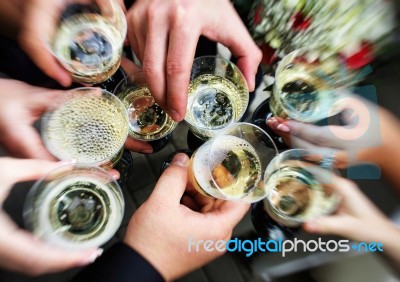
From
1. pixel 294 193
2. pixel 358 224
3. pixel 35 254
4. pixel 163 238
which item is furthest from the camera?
pixel 294 193

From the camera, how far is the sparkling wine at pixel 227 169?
92 centimetres

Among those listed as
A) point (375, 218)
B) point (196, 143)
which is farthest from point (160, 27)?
point (375, 218)

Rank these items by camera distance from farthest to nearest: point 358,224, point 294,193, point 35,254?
point 294,193, point 358,224, point 35,254

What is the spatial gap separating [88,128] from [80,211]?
25 centimetres

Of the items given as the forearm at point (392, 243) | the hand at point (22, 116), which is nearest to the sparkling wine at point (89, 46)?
the hand at point (22, 116)

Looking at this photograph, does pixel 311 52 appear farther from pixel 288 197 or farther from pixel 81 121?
pixel 81 121

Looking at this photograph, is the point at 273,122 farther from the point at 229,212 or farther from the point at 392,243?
the point at 392,243

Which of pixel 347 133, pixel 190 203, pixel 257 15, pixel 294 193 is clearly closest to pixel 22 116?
pixel 190 203

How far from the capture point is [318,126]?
1.02m

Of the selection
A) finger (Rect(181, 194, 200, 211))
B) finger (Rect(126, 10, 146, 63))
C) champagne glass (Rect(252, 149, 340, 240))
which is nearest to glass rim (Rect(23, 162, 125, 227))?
finger (Rect(181, 194, 200, 211))

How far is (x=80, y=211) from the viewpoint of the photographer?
0.94 metres

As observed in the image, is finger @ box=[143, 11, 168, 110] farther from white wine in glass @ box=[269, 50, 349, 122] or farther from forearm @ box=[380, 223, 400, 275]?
forearm @ box=[380, 223, 400, 275]

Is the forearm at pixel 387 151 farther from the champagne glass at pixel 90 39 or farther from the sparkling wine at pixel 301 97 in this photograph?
the champagne glass at pixel 90 39

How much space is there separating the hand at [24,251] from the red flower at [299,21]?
2.58 ft
